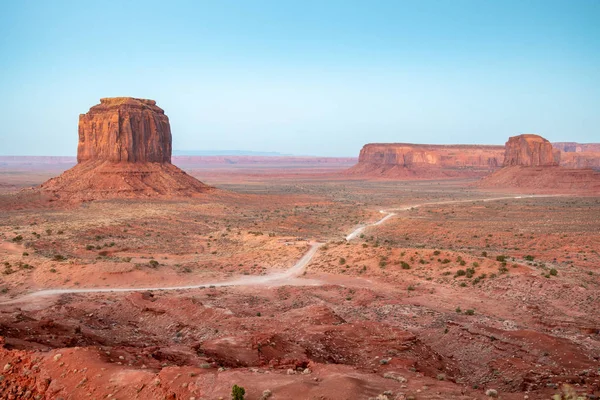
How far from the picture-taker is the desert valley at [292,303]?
1116 centimetres

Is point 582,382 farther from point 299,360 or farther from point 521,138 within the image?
point 521,138

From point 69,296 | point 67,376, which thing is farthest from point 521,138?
point 67,376

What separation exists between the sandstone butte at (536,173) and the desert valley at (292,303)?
130 feet

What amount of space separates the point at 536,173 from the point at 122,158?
8316 cm

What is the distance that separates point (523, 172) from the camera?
10769cm

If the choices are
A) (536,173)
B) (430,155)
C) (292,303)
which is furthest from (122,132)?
(430,155)

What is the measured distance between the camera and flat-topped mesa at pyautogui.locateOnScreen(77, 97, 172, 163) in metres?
68.2

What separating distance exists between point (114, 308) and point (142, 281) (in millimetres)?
6115

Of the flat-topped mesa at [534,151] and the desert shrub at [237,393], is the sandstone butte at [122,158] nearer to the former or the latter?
the desert shrub at [237,393]

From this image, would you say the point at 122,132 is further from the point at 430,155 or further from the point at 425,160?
the point at 430,155

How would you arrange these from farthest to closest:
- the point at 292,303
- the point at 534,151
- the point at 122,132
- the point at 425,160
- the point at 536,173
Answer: the point at 425,160 < the point at 534,151 < the point at 536,173 < the point at 122,132 < the point at 292,303

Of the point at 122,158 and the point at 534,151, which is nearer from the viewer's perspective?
the point at 122,158

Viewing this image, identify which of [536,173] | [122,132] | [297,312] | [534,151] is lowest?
[297,312]

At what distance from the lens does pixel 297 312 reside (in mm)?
19266
